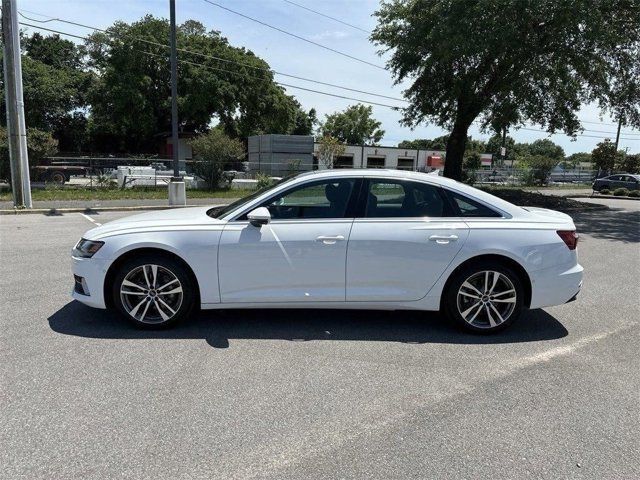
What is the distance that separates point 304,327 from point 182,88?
47097mm

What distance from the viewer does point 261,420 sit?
312cm

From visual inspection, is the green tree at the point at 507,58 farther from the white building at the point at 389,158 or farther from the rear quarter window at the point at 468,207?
the white building at the point at 389,158

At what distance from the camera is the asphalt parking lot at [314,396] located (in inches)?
107

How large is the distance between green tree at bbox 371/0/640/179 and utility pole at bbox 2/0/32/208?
43.9 ft

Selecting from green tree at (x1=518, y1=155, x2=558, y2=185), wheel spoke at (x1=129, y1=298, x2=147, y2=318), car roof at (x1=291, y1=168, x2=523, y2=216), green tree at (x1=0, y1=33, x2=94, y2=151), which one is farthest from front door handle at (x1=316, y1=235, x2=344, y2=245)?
green tree at (x1=0, y1=33, x2=94, y2=151)

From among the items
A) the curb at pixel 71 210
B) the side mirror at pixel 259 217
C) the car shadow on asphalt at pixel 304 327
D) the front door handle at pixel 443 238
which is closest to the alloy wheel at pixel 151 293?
the car shadow on asphalt at pixel 304 327

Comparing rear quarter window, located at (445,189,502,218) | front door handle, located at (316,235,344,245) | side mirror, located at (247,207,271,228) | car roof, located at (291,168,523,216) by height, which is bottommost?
front door handle, located at (316,235,344,245)

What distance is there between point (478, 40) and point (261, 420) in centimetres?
1644

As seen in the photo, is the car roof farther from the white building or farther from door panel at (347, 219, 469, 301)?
the white building

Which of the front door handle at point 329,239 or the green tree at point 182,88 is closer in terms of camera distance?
the front door handle at point 329,239

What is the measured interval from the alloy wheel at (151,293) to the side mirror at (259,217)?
882mm

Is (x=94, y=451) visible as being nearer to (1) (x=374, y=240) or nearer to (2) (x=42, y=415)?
(2) (x=42, y=415)

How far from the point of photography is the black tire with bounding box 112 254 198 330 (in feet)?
14.7

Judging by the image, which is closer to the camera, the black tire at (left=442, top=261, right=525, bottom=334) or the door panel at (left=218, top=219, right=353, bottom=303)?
the door panel at (left=218, top=219, right=353, bottom=303)
